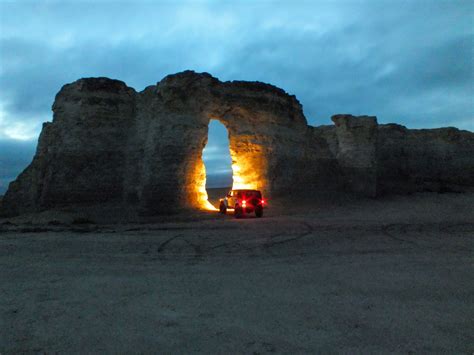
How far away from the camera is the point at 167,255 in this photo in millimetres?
8383

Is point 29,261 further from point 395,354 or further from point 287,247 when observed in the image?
point 395,354

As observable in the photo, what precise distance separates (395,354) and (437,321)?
1252 mm

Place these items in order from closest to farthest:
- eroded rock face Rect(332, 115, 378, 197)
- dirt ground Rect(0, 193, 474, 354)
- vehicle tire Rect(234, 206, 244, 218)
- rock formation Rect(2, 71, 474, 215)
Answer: dirt ground Rect(0, 193, 474, 354) < vehicle tire Rect(234, 206, 244, 218) < rock formation Rect(2, 71, 474, 215) < eroded rock face Rect(332, 115, 378, 197)

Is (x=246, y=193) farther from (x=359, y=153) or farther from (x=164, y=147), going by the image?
(x=359, y=153)

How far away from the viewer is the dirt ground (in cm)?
357

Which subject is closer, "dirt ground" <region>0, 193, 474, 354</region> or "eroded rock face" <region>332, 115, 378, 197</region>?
"dirt ground" <region>0, 193, 474, 354</region>

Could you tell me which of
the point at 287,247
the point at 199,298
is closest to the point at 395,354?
the point at 199,298

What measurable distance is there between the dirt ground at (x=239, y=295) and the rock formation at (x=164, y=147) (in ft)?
33.5

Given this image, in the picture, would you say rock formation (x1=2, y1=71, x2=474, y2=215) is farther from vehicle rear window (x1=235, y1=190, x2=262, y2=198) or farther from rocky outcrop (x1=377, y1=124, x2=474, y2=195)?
rocky outcrop (x1=377, y1=124, x2=474, y2=195)

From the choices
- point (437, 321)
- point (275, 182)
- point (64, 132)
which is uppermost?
point (64, 132)

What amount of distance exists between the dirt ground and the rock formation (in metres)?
10.2

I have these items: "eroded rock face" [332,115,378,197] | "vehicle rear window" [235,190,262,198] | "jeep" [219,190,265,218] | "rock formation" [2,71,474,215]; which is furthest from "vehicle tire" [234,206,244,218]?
"eroded rock face" [332,115,378,197]

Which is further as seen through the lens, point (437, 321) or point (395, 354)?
point (437, 321)

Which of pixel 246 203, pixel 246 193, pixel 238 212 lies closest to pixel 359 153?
pixel 246 193
